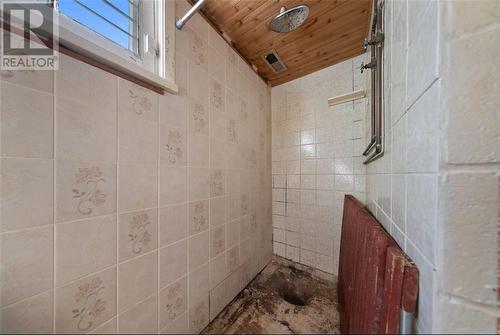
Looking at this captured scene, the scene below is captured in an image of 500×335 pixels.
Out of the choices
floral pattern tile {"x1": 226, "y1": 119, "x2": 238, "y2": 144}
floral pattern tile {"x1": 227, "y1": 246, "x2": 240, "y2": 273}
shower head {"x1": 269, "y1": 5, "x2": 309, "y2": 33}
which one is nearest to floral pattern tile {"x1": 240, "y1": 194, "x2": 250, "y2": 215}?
floral pattern tile {"x1": 227, "y1": 246, "x2": 240, "y2": 273}

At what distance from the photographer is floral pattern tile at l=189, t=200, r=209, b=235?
81 cm

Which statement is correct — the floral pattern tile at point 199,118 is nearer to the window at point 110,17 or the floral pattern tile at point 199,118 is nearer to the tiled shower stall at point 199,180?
the tiled shower stall at point 199,180

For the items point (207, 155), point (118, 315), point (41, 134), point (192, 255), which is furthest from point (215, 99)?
point (118, 315)

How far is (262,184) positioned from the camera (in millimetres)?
1451

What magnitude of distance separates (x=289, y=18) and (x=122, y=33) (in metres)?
0.80

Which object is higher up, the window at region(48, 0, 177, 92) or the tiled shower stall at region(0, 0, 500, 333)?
the window at region(48, 0, 177, 92)

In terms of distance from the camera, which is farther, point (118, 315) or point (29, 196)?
point (118, 315)

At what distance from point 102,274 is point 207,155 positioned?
59 cm

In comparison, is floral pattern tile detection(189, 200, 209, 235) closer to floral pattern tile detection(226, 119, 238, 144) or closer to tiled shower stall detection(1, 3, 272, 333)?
tiled shower stall detection(1, 3, 272, 333)

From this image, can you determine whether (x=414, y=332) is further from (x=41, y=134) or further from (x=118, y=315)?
(x=41, y=134)

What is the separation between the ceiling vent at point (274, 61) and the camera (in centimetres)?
126

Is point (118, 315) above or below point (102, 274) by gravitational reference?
below

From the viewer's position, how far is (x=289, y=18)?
925 mm

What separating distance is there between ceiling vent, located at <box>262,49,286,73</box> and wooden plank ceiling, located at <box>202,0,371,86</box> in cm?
3
